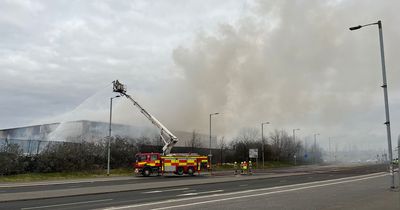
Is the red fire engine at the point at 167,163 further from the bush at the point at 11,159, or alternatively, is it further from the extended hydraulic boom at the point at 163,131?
the bush at the point at 11,159

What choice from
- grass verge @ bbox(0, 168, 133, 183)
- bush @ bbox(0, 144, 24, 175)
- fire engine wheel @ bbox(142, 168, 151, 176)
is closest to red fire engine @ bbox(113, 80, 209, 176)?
fire engine wheel @ bbox(142, 168, 151, 176)

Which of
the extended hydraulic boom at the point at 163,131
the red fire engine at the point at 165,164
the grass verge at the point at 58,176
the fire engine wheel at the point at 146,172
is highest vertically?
the extended hydraulic boom at the point at 163,131

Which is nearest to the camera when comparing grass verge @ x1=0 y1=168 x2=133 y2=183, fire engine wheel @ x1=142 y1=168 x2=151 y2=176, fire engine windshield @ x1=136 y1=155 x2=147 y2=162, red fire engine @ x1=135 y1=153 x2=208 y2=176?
grass verge @ x1=0 y1=168 x2=133 y2=183

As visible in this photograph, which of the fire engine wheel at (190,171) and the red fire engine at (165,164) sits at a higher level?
the red fire engine at (165,164)

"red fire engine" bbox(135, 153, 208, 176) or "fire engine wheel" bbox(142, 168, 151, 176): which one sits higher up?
"red fire engine" bbox(135, 153, 208, 176)

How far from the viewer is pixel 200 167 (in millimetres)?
36844

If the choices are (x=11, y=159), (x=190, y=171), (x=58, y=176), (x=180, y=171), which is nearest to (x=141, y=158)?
(x=180, y=171)

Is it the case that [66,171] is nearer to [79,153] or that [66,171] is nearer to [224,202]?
[79,153]

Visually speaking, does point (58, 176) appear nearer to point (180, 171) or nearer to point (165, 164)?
point (165, 164)

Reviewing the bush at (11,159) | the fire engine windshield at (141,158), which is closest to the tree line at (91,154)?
the bush at (11,159)

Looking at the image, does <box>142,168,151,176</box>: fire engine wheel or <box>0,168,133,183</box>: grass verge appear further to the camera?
<box>142,168,151,176</box>: fire engine wheel

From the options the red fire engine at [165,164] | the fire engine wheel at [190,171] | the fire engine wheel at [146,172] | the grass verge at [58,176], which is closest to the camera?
the grass verge at [58,176]

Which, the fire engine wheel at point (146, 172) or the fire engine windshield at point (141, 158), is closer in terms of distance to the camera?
the fire engine wheel at point (146, 172)

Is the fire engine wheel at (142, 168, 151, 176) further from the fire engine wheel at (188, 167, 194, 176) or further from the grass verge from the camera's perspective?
the grass verge
